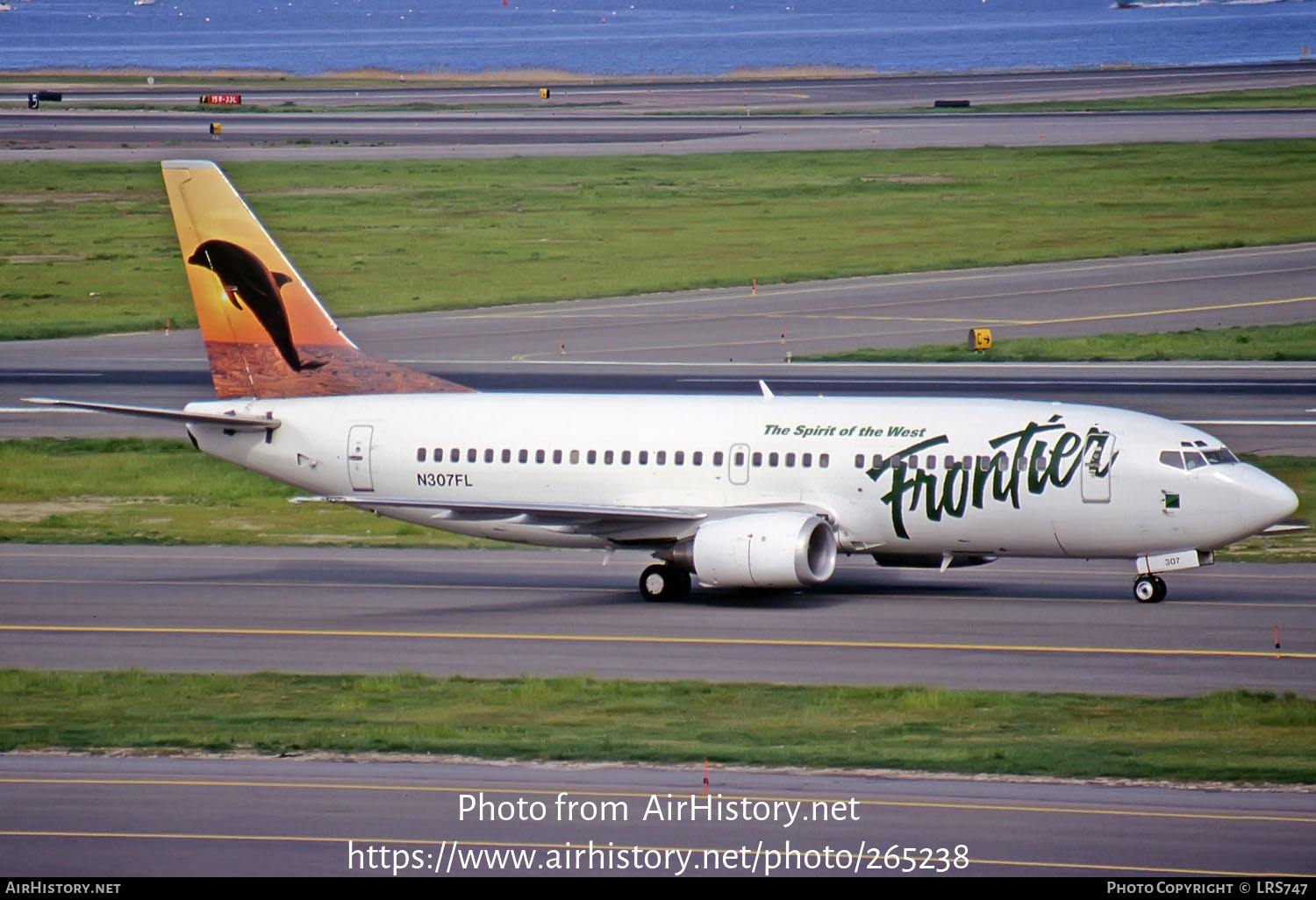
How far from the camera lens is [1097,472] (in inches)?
1510

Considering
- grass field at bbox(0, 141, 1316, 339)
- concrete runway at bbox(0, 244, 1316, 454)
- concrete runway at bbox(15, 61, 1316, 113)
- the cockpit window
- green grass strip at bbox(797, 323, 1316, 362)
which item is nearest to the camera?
the cockpit window

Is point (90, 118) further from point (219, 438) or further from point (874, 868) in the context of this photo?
point (874, 868)

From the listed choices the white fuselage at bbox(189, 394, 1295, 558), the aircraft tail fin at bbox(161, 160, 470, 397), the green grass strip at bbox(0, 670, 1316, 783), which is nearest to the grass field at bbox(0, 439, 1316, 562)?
the aircraft tail fin at bbox(161, 160, 470, 397)

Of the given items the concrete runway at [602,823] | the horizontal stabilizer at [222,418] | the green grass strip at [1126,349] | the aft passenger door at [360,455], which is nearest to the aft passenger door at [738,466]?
the aft passenger door at [360,455]

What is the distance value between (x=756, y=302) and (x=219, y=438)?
47881 millimetres

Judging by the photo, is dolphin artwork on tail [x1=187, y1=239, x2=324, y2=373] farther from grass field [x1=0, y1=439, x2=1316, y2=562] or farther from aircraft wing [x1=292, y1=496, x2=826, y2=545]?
grass field [x1=0, y1=439, x2=1316, y2=562]

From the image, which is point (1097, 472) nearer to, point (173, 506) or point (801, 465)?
point (801, 465)

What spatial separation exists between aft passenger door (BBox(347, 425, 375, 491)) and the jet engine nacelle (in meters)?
8.08

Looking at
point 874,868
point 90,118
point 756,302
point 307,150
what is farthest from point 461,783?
point 90,118

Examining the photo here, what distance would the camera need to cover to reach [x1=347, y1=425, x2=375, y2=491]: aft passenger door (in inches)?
1692

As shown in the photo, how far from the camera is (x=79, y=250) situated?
105500 millimetres

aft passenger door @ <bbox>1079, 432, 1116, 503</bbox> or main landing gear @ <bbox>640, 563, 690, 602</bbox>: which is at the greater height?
aft passenger door @ <bbox>1079, 432, 1116, 503</bbox>

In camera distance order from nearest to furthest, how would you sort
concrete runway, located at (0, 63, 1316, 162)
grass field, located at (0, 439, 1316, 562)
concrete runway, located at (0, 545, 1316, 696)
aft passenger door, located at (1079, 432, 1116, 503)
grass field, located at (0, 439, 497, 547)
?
concrete runway, located at (0, 545, 1316, 696), aft passenger door, located at (1079, 432, 1116, 503), grass field, located at (0, 439, 1316, 562), grass field, located at (0, 439, 497, 547), concrete runway, located at (0, 63, 1316, 162)

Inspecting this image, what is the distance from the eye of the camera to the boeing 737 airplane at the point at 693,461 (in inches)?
1511
